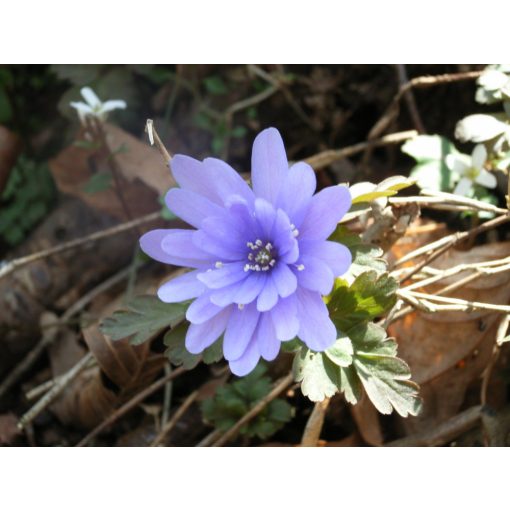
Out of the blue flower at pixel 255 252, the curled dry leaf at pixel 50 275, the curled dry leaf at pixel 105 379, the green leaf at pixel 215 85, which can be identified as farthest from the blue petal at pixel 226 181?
the green leaf at pixel 215 85

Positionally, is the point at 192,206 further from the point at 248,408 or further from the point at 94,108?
the point at 94,108

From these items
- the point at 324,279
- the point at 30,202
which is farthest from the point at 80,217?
the point at 324,279

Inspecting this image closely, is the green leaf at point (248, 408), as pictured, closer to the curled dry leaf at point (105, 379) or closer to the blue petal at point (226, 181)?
the curled dry leaf at point (105, 379)

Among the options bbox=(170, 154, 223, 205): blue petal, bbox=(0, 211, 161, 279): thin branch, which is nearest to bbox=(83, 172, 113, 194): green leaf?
bbox=(0, 211, 161, 279): thin branch

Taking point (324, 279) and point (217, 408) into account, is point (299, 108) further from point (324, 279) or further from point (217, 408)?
point (324, 279)

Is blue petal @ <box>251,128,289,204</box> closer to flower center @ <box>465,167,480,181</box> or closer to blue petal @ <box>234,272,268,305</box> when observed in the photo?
blue petal @ <box>234,272,268,305</box>

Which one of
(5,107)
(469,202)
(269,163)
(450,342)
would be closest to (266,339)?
(269,163)
